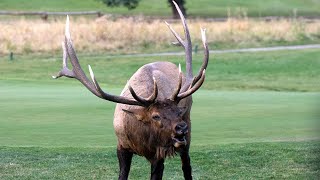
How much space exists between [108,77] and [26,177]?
17378 millimetres

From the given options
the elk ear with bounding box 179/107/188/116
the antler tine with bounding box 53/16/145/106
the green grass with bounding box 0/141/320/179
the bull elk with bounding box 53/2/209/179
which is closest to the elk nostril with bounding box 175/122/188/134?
the bull elk with bounding box 53/2/209/179

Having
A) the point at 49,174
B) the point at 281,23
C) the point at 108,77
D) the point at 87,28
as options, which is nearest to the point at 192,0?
the point at 281,23

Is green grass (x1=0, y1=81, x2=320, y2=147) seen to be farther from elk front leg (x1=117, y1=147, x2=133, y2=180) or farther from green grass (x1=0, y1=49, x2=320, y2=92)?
green grass (x1=0, y1=49, x2=320, y2=92)

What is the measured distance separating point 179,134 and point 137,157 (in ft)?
12.0

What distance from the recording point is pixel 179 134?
7.23 m

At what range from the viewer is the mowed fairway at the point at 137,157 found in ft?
32.6

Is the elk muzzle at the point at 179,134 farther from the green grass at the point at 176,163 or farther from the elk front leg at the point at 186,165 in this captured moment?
the green grass at the point at 176,163

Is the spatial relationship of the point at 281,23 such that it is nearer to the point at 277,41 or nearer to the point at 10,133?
the point at 277,41

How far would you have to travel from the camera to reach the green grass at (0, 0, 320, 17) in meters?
59.3

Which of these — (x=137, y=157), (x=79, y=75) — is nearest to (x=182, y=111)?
(x=79, y=75)

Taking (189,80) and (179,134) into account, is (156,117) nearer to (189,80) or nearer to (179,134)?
(179,134)

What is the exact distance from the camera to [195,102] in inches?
621

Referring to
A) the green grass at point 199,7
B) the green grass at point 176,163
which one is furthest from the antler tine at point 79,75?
the green grass at point 199,7

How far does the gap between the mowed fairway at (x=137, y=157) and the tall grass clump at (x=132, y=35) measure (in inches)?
513
